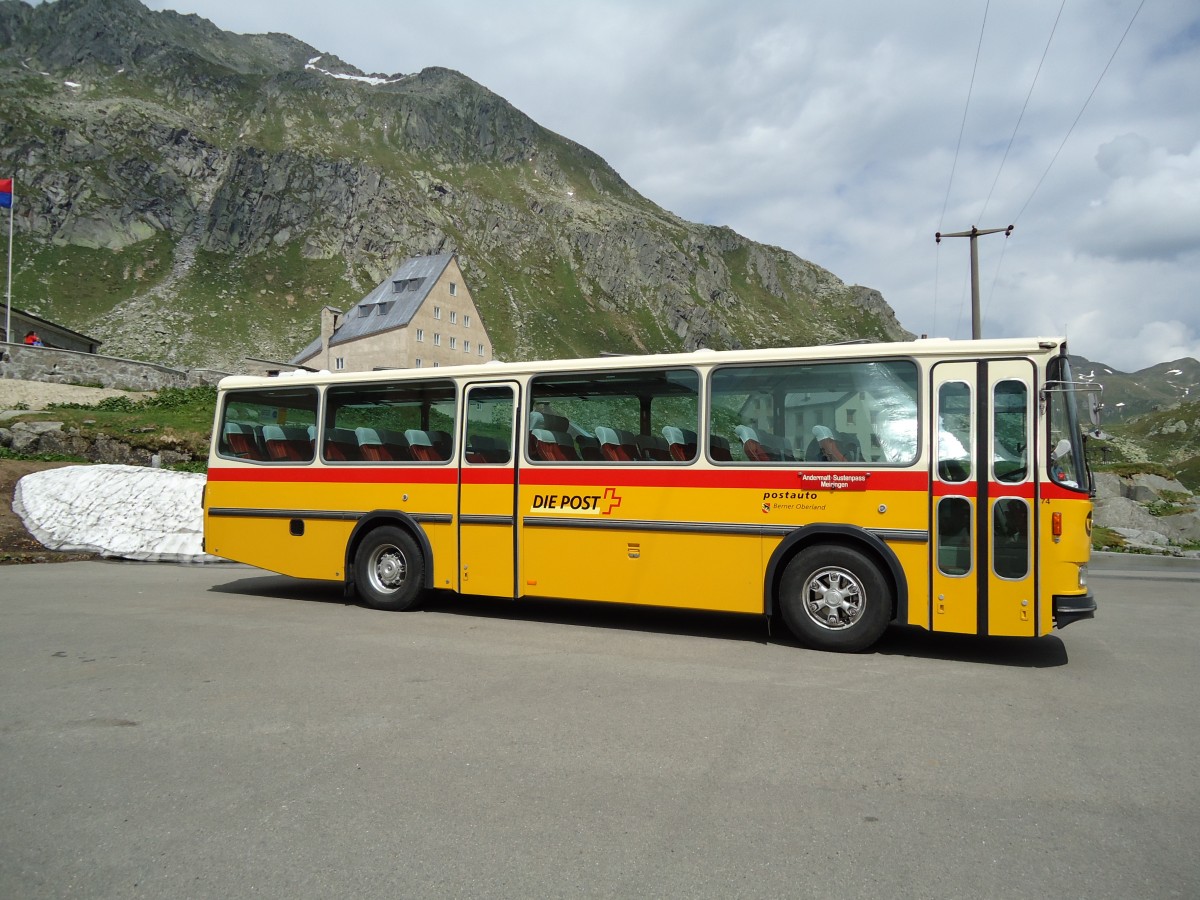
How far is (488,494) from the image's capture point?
9438 mm

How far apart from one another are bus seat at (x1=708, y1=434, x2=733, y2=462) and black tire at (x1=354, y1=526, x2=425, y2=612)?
11.9ft

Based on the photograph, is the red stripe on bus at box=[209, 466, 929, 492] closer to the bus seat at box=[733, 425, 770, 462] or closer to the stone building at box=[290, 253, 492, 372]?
the bus seat at box=[733, 425, 770, 462]

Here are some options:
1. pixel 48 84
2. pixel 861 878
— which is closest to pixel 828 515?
pixel 861 878

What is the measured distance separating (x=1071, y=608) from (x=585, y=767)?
467cm

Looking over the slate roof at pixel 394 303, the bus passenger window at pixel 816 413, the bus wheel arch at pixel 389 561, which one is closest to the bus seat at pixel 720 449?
the bus passenger window at pixel 816 413

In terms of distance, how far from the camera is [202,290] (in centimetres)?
10875

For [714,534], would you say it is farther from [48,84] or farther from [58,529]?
[48,84]

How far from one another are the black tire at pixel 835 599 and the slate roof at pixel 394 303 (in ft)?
232

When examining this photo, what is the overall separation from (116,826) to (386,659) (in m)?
3.42

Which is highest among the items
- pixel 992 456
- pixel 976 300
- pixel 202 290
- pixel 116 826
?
pixel 202 290

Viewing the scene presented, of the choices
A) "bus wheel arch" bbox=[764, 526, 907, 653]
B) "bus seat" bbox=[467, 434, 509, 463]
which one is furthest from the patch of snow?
"bus wheel arch" bbox=[764, 526, 907, 653]

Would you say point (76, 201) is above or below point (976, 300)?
above

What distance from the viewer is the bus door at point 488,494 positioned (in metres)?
9.29

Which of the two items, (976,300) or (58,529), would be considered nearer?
(58,529)
